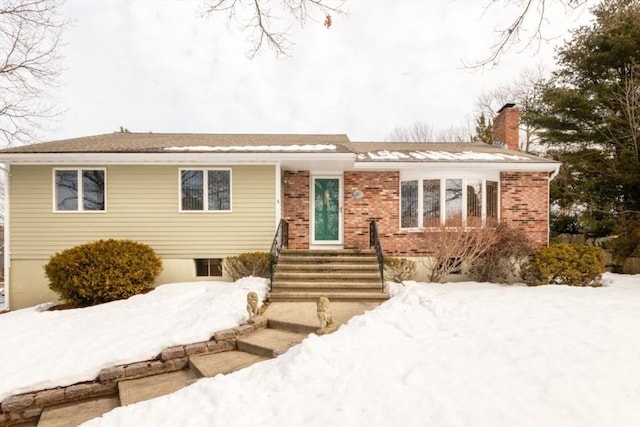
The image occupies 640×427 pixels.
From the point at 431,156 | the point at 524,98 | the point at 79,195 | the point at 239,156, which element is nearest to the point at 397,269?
the point at 431,156

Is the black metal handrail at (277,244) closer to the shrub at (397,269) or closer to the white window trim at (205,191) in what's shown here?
the white window trim at (205,191)

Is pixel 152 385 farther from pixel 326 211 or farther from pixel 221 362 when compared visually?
pixel 326 211

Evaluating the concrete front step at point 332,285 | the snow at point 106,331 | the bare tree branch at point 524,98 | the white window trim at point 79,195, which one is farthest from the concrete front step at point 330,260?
the bare tree branch at point 524,98

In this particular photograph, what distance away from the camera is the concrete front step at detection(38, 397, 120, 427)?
11.8 feet

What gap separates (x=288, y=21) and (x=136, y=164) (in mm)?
6104

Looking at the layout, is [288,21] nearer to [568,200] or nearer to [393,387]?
[393,387]

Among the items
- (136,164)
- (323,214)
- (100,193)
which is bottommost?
(323,214)

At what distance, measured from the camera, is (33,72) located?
9.39 metres

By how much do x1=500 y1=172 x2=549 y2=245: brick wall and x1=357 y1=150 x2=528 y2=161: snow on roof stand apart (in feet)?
2.29

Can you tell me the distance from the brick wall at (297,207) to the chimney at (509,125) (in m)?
8.95

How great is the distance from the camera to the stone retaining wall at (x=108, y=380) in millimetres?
3930

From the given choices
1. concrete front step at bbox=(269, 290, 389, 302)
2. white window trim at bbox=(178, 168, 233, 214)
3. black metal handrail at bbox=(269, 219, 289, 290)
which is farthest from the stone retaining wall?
white window trim at bbox=(178, 168, 233, 214)

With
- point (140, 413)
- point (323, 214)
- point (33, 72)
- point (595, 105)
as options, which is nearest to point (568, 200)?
point (595, 105)

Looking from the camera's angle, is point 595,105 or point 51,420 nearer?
point 51,420
